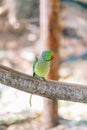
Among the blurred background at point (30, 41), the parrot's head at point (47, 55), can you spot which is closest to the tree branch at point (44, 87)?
the parrot's head at point (47, 55)

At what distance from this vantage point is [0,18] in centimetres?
374

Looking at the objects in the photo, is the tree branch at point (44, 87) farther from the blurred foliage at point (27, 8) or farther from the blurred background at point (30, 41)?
the blurred foliage at point (27, 8)

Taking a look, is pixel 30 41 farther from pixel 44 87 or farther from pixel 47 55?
pixel 44 87

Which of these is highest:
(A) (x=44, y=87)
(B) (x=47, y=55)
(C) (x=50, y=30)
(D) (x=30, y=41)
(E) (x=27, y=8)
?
(E) (x=27, y=8)

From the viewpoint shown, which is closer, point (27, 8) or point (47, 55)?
point (47, 55)

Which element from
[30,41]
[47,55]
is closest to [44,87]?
[47,55]

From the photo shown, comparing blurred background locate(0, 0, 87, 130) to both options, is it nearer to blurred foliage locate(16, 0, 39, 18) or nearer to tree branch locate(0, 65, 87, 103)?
blurred foliage locate(16, 0, 39, 18)

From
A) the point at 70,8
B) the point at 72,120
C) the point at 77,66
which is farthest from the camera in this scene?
the point at 70,8

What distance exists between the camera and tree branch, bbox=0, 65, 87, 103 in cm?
136

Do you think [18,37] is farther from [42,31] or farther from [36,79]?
[36,79]

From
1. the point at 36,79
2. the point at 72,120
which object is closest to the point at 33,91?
the point at 36,79

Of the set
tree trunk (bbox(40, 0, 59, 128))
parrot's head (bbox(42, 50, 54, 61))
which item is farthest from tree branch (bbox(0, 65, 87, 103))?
tree trunk (bbox(40, 0, 59, 128))

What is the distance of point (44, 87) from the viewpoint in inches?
Result: 54.1

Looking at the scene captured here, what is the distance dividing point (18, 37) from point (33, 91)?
2400 mm
